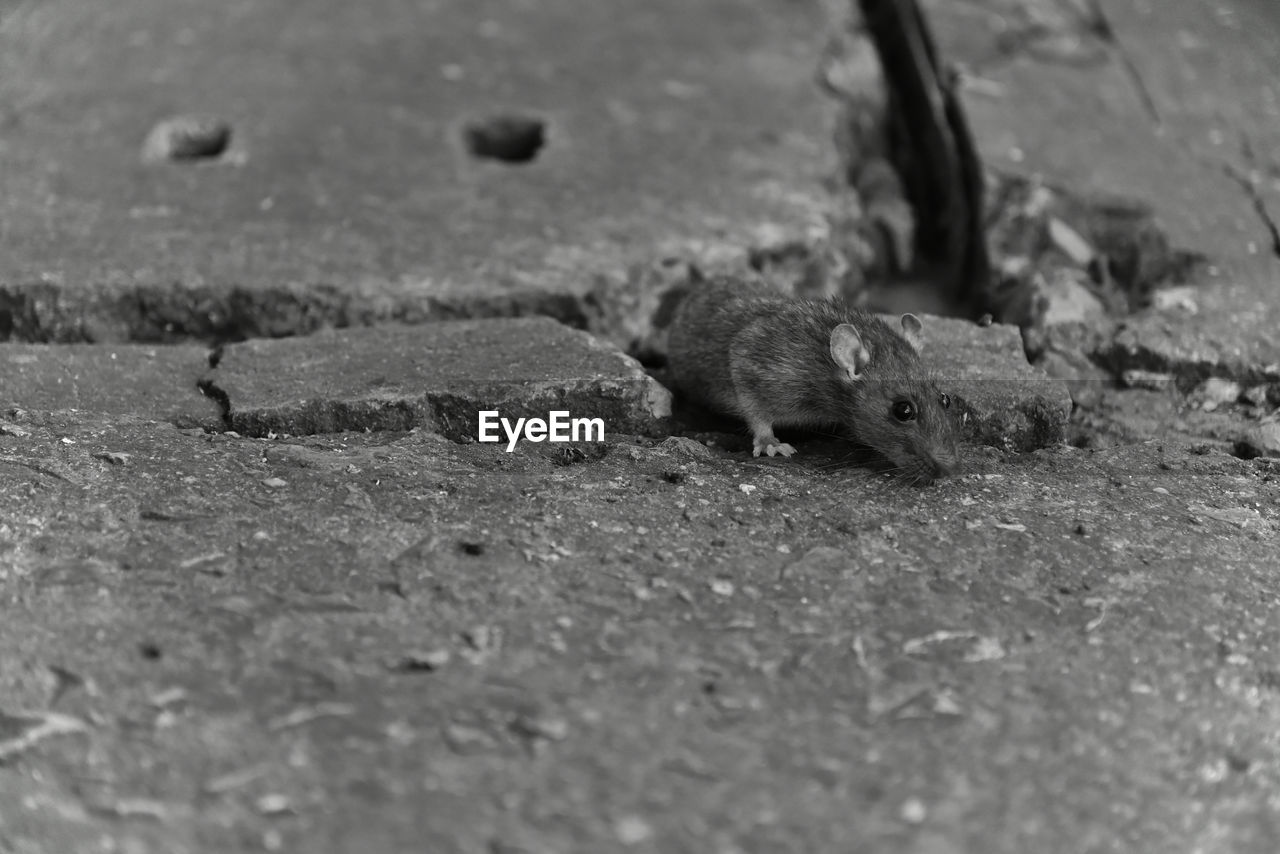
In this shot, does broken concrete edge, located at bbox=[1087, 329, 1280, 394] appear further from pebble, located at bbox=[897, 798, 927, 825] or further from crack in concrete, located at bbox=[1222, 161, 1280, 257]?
pebble, located at bbox=[897, 798, 927, 825]

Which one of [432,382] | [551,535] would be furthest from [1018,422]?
[432,382]

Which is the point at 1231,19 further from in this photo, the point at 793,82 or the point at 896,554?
Answer: the point at 896,554

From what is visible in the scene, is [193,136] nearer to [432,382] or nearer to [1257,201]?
[432,382]

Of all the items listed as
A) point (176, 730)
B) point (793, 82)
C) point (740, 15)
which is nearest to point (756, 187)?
point (793, 82)

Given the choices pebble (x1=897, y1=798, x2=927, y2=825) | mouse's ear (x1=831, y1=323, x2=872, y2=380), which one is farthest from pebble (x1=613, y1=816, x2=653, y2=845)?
mouse's ear (x1=831, y1=323, x2=872, y2=380)

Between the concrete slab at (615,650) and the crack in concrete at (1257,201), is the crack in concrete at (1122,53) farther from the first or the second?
the concrete slab at (615,650)
